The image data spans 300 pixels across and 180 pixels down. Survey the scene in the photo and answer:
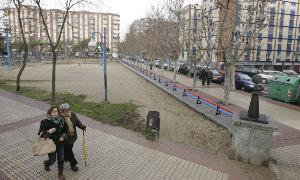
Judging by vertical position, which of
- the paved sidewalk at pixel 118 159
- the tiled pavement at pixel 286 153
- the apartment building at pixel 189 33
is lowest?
the tiled pavement at pixel 286 153

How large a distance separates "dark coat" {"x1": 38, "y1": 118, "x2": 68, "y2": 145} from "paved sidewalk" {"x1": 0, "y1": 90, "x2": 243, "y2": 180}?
1.07 meters

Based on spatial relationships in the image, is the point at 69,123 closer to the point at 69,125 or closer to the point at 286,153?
the point at 69,125

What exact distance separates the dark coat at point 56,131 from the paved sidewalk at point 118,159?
1070 millimetres

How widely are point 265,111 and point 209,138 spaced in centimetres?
614

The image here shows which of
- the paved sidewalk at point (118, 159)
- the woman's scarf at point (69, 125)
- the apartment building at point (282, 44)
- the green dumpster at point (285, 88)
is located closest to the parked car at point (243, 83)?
the green dumpster at point (285, 88)

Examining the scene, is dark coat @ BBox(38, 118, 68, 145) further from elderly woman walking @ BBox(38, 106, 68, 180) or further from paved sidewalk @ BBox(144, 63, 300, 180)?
paved sidewalk @ BBox(144, 63, 300, 180)

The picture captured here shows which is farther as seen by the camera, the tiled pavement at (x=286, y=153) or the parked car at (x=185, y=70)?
the parked car at (x=185, y=70)

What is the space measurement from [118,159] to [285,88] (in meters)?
13.2

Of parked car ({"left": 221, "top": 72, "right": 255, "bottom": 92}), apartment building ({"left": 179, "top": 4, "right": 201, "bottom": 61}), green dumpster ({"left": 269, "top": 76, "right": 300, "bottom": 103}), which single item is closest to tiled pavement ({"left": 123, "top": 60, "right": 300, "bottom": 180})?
green dumpster ({"left": 269, "top": 76, "right": 300, "bottom": 103})

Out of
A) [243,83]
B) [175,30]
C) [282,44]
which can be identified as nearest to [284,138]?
[243,83]

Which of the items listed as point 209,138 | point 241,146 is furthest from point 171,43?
point 241,146

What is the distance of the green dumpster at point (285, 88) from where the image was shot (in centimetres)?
1562

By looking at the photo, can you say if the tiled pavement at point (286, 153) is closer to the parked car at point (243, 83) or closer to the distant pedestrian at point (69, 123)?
the distant pedestrian at point (69, 123)

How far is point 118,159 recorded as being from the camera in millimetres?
6828
